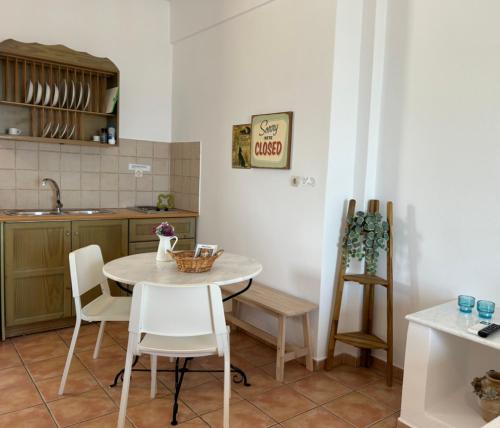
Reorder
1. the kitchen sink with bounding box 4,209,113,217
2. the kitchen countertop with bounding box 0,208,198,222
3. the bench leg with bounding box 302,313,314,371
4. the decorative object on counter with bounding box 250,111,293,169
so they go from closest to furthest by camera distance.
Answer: the bench leg with bounding box 302,313,314,371 < the decorative object on counter with bounding box 250,111,293,169 < the kitchen countertop with bounding box 0,208,198,222 < the kitchen sink with bounding box 4,209,113,217

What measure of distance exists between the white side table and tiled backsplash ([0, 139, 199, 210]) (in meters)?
2.48

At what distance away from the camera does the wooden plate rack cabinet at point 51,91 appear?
3.49 metres

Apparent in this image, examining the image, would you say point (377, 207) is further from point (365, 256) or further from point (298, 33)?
point (298, 33)

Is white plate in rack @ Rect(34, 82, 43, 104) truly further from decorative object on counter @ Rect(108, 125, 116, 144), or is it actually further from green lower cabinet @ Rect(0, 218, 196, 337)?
green lower cabinet @ Rect(0, 218, 196, 337)

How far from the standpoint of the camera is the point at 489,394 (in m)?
2.08

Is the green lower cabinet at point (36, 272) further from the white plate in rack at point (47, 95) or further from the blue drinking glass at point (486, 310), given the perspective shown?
the blue drinking glass at point (486, 310)

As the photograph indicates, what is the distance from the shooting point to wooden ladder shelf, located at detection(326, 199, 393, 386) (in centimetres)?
270

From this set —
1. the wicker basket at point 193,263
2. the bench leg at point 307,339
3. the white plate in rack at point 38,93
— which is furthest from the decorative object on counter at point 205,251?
the white plate in rack at point 38,93

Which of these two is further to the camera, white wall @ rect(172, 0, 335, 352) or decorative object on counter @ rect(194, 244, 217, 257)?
white wall @ rect(172, 0, 335, 352)

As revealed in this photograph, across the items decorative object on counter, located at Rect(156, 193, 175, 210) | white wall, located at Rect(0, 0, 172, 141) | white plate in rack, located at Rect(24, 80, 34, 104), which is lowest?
decorative object on counter, located at Rect(156, 193, 175, 210)

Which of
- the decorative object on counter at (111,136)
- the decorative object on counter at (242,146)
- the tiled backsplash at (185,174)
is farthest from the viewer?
the tiled backsplash at (185,174)

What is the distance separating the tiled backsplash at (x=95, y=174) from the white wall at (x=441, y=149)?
197 cm

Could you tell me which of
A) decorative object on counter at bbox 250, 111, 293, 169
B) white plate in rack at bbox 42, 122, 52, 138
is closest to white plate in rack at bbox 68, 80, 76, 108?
white plate in rack at bbox 42, 122, 52, 138

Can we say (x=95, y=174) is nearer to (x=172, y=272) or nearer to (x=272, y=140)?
(x=272, y=140)
